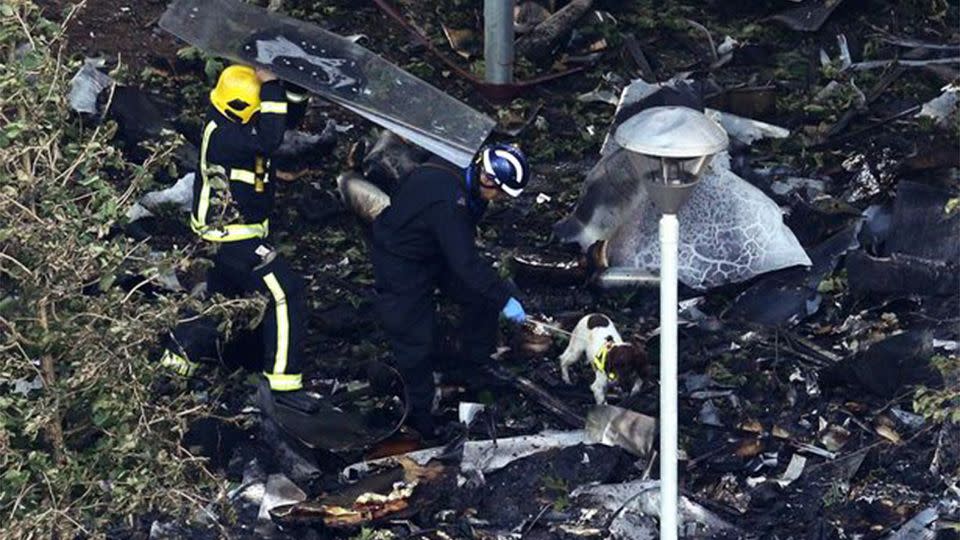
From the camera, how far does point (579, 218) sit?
38.2ft

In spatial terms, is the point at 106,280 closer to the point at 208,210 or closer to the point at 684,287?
the point at 208,210

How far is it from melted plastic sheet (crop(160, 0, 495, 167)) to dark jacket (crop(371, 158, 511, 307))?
287mm

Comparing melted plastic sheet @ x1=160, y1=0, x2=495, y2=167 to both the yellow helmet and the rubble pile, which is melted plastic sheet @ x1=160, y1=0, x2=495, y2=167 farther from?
the rubble pile

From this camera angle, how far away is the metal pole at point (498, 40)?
1273 cm

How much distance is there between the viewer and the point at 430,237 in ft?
31.1

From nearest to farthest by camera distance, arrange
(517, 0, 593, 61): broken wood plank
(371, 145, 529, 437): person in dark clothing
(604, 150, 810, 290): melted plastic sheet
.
A: (371, 145, 529, 437): person in dark clothing
(604, 150, 810, 290): melted plastic sheet
(517, 0, 593, 61): broken wood plank

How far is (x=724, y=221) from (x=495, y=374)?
6.14 feet

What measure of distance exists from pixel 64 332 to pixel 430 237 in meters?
2.47

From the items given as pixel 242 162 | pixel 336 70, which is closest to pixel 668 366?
pixel 242 162

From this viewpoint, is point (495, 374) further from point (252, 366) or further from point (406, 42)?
point (406, 42)

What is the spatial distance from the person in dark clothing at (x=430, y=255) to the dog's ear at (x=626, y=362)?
1.68 ft

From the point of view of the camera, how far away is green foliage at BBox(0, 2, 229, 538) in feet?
24.0

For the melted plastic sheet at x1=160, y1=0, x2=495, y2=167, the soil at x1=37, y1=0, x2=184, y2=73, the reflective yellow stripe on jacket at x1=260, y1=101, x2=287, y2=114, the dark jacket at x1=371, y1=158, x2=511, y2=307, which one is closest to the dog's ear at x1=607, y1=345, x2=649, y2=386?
the dark jacket at x1=371, y1=158, x2=511, y2=307

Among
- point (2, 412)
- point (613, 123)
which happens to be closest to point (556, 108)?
point (613, 123)
